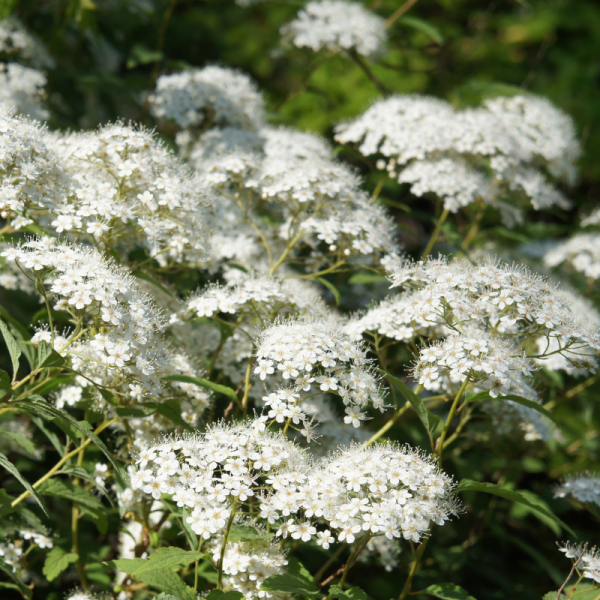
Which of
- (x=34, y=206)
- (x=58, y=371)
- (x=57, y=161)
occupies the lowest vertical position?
(x=58, y=371)

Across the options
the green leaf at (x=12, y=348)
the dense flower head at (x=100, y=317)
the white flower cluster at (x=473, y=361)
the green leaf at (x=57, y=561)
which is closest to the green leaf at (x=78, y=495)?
the green leaf at (x=57, y=561)

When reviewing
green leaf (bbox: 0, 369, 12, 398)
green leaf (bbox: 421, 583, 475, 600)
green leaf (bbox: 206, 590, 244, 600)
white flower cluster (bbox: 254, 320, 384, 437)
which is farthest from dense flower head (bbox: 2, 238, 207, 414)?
green leaf (bbox: 421, 583, 475, 600)

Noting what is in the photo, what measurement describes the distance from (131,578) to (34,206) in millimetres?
1652

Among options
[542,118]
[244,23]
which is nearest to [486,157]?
[542,118]

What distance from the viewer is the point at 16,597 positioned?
3.25m

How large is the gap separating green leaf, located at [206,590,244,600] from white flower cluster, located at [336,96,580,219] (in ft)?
7.89

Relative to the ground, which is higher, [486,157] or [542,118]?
[542,118]

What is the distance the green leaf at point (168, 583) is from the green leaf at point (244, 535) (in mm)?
224

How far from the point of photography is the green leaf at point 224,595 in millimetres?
2041

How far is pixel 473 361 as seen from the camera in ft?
7.59

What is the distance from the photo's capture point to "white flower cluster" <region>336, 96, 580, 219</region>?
370 cm

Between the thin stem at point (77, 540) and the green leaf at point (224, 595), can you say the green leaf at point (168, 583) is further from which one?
the thin stem at point (77, 540)

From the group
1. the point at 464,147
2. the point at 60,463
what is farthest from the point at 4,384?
the point at 464,147

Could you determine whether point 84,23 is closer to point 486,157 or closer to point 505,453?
point 486,157
